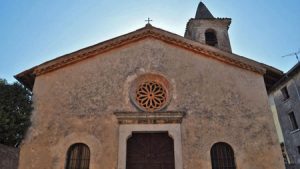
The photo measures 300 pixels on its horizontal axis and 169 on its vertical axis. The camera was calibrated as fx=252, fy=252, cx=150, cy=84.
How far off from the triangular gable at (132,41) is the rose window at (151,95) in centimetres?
223

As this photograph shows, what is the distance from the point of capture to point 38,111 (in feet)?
33.2

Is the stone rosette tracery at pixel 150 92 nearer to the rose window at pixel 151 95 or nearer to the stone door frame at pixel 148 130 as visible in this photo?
the rose window at pixel 151 95

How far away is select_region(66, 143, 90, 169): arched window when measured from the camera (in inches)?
368

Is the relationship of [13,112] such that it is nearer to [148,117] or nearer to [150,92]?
[148,117]

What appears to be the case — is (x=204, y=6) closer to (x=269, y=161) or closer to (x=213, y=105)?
(x=213, y=105)

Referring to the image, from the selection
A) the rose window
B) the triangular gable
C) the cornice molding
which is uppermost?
the triangular gable

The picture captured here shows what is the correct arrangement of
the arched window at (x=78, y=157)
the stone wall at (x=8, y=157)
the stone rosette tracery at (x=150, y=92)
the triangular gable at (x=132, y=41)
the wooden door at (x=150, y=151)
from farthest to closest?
the triangular gable at (x=132, y=41) < the stone rosette tracery at (x=150, y=92) < the wooden door at (x=150, y=151) < the arched window at (x=78, y=157) < the stone wall at (x=8, y=157)

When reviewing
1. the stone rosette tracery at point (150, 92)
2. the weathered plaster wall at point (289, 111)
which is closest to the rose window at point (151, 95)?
the stone rosette tracery at point (150, 92)

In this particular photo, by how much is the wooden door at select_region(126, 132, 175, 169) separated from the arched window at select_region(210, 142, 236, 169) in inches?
61.6

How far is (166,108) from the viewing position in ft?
33.7

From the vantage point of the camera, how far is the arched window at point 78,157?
9.34 m

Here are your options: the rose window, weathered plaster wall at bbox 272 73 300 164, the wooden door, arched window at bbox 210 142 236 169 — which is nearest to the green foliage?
the wooden door

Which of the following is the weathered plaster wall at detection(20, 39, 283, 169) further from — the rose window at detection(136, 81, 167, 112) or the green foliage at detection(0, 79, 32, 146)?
the rose window at detection(136, 81, 167, 112)

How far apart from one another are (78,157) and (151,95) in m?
3.83
